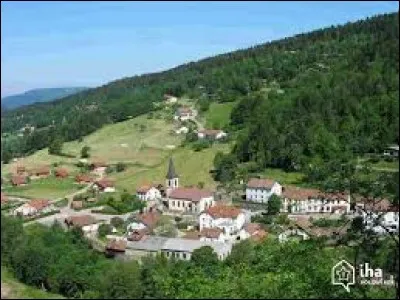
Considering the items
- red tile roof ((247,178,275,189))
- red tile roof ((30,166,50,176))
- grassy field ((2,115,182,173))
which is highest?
grassy field ((2,115,182,173))

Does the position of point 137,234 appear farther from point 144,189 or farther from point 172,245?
point 144,189

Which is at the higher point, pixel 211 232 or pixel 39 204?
pixel 39 204

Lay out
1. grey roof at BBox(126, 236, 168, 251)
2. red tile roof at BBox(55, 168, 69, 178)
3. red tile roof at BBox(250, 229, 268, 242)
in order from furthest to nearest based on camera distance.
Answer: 1. red tile roof at BBox(55, 168, 69, 178)
2. red tile roof at BBox(250, 229, 268, 242)
3. grey roof at BBox(126, 236, 168, 251)

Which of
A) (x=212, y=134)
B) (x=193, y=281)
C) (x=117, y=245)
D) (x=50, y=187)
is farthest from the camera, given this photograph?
(x=212, y=134)

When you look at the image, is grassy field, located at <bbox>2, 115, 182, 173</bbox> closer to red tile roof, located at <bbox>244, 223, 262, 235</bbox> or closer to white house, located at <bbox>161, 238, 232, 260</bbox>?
red tile roof, located at <bbox>244, 223, 262, 235</bbox>

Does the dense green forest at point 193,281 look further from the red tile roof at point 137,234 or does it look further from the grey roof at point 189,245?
the red tile roof at point 137,234

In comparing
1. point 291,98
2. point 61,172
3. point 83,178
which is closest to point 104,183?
point 83,178

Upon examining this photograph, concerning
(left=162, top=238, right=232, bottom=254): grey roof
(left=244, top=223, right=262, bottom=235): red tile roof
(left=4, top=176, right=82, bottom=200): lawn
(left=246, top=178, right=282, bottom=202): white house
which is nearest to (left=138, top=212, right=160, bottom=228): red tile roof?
(left=244, top=223, right=262, bottom=235): red tile roof
